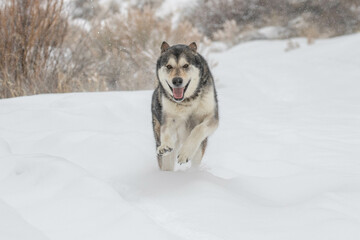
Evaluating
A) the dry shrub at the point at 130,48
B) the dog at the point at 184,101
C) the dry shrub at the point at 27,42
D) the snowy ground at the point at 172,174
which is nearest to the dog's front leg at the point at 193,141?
the dog at the point at 184,101

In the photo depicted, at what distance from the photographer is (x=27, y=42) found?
5730 millimetres

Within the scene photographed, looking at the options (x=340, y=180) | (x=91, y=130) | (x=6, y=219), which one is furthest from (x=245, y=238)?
(x=91, y=130)

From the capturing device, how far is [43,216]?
80.4 inches

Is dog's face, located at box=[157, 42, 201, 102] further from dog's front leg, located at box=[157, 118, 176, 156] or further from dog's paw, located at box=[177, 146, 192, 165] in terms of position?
dog's paw, located at box=[177, 146, 192, 165]

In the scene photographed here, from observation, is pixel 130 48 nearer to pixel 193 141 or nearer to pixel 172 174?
pixel 172 174

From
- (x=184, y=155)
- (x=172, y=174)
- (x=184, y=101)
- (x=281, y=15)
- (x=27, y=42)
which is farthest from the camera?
(x=281, y=15)

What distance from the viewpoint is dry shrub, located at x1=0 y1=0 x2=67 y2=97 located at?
5645 mm

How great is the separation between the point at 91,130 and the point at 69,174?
173 cm

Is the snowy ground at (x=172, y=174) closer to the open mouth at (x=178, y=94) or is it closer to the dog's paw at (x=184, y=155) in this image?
the dog's paw at (x=184, y=155)

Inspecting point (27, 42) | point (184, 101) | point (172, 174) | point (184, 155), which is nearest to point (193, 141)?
point (184, 155)

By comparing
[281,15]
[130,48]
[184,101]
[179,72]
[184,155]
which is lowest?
[281,15]

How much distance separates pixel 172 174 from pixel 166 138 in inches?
13.8

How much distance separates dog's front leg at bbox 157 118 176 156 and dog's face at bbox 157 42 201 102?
0.67 ft

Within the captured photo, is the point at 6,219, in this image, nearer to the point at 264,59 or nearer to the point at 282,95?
the point at 282,95
